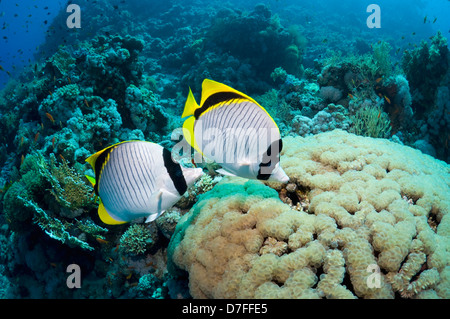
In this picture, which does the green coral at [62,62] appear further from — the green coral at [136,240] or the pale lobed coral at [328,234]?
the pale lobed coral at [328,234]

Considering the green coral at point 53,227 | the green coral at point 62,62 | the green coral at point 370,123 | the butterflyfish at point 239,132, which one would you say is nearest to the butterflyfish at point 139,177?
the butterflyfish at point 239,132

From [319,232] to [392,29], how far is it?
44987 mm

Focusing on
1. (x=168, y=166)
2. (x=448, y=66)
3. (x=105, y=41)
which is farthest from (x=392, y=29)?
(x=168, y=166)

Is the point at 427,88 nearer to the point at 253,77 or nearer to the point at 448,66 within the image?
the point at 448,66

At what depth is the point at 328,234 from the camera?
219 centimetres

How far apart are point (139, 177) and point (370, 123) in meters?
5.81

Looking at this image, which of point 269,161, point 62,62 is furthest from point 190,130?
point 62,62

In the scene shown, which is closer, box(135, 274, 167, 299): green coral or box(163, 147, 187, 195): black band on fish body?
box(163, 147, 187, 195): black band on fish body

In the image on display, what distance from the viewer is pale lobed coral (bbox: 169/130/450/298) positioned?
77.6 inches

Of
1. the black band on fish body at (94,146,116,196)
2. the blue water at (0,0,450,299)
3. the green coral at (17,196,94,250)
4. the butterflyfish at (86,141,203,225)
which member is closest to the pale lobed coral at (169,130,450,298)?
the blue water at (0,0,450,299)

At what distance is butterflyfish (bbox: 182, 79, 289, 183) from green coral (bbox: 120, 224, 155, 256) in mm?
3031

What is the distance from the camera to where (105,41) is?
912 centimetres

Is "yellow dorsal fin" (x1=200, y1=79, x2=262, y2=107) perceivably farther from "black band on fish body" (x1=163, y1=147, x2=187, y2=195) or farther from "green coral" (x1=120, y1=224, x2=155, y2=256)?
"green coral" (x1=120, y1=224, x2=155, y2=256)

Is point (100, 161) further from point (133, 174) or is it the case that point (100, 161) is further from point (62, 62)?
point (62, 62)
